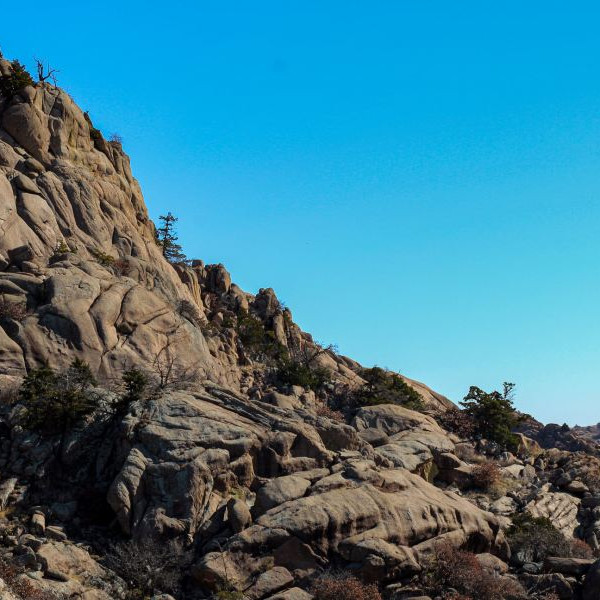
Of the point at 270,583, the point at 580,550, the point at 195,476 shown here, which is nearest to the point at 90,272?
the point at 195,476

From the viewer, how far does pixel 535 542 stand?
31.0m

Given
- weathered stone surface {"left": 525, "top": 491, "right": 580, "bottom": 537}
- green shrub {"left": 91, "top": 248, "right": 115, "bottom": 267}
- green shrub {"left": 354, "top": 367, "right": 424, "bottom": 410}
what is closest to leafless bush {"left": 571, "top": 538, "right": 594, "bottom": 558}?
weathered stone surface {"left": 525, "top": 491, "right": 580, "bottom": 537}

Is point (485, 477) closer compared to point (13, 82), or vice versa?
point (485, 477)

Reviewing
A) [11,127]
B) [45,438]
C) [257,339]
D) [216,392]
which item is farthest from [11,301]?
[257,339]

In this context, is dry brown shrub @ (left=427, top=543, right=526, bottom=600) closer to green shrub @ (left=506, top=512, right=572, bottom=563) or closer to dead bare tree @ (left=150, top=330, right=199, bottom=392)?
green shrub @ (left=506, top=512, right=572, bottom=563)

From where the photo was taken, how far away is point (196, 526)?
26.9 m

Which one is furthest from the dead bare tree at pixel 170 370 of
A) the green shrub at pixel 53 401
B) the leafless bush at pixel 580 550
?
the leafless bush at pixel 580 550

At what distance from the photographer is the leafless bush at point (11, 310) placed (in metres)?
35.5

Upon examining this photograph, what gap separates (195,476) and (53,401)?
768 centimetres

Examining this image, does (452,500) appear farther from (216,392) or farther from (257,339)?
(257,339)

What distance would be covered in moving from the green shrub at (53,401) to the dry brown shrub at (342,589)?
13.3 meters

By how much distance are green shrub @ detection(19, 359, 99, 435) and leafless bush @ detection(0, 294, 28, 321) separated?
4.41 m

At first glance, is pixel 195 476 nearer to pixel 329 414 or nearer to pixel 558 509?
pixel 329 414

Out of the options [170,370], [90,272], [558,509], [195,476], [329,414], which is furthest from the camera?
[329,414]
